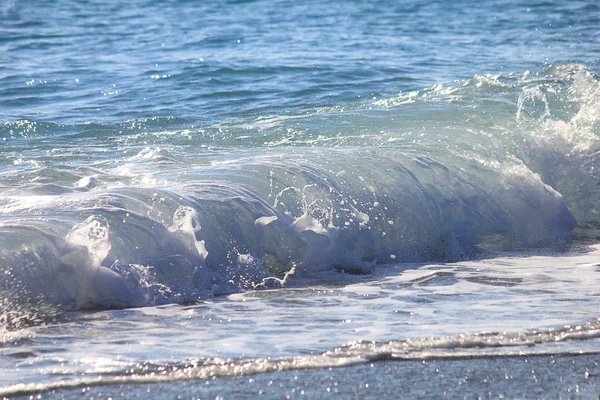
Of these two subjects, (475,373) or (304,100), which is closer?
(475,373)

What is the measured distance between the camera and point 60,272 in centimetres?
378

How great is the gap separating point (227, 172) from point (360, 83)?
520 cm

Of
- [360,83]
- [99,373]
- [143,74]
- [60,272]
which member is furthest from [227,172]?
[143,74]

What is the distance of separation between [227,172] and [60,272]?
1690mm

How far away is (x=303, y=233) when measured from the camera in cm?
471

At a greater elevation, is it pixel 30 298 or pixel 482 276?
pixel 30 298

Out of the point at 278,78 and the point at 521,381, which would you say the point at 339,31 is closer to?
the point at 278,78

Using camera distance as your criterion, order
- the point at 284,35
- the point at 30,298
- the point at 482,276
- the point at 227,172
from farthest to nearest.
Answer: the point at 284,35 → the point at 227,172 → the point at 482,276 → the point at 30,298

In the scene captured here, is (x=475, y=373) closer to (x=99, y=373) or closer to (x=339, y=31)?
(x=99, y=373)

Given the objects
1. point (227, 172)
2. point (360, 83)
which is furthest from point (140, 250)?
point (360, 83)

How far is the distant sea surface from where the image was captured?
2.90 meters

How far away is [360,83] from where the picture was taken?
10.2 m

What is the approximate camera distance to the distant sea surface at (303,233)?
114 inches

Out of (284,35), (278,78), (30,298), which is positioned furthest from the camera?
(284,35)
